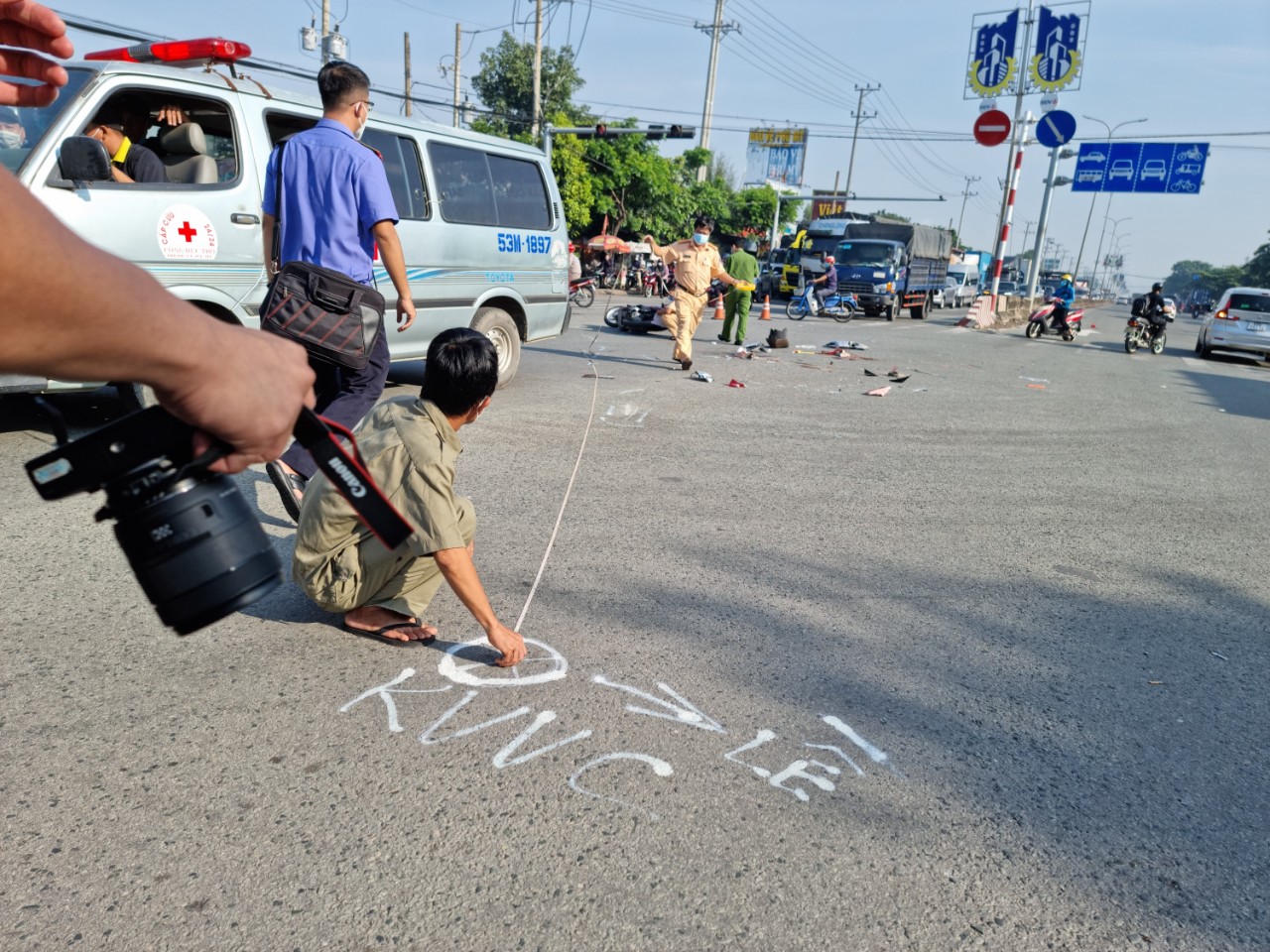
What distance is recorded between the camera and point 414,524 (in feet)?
8.77

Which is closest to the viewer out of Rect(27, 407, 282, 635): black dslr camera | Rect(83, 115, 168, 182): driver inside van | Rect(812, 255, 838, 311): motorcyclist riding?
Rect(27, 407, 282, 635): black dslr camera

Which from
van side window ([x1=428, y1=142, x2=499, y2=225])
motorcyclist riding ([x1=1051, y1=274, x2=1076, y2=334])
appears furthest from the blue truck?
van side window ([x1=428, y1=142, x2=499, y2=225])

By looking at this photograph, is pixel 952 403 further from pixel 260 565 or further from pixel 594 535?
pixel 260 565

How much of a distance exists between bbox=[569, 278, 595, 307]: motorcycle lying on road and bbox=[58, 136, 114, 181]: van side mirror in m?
16.6

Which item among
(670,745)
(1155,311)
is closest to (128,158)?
(670,745)

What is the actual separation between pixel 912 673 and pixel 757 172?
251 ft

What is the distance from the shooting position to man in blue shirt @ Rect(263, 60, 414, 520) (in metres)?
4.09

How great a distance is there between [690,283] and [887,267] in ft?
53.8

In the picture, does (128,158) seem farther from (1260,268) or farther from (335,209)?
(1260,268)

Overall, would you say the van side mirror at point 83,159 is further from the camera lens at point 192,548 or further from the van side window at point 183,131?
the camera lens at point 192,548

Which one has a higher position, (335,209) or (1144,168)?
(1144,168)

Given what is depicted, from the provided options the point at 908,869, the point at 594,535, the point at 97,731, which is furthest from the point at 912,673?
the point at 97,731

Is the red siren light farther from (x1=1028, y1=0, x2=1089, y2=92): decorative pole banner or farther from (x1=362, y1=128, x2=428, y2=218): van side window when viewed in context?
(x1=1028, y1=0, x2=1089, y2=92): decorative pole banner

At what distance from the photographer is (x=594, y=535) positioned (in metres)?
4.48
